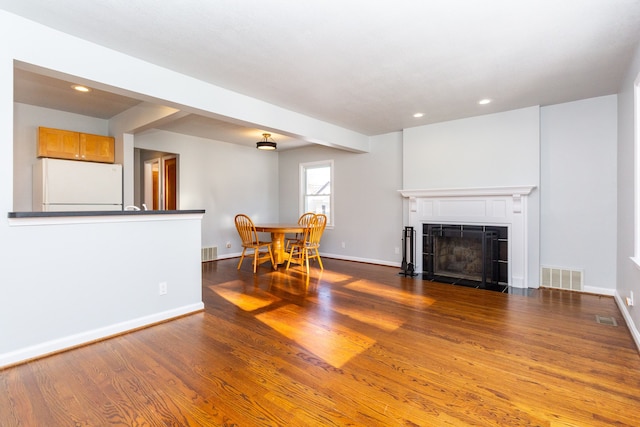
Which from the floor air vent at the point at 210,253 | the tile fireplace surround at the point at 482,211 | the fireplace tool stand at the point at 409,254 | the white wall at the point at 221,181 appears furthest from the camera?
the floor air vent at the point at 210,253

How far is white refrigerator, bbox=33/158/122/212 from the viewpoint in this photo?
13.2 ft

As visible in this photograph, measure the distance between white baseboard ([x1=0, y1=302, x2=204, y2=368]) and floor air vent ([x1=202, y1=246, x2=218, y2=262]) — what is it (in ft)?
9.92

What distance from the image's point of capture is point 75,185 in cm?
421

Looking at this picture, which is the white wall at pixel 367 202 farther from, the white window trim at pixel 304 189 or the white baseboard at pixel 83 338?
the white baseboard at pixel 83 338

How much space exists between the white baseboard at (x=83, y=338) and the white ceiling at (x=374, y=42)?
227 centimetres

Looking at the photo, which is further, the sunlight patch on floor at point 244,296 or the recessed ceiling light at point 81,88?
the recessed ceiling light at point 81,88

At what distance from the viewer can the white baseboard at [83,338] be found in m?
2.15

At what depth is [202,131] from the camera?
221 inches

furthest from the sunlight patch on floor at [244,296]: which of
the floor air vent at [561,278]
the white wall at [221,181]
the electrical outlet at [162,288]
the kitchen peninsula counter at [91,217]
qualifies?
the floor air vent at [561,278]

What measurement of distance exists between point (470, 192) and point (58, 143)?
18.4 feet

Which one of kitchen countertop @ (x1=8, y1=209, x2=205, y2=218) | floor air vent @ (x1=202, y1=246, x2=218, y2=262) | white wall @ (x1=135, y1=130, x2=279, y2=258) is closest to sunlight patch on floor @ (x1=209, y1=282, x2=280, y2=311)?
kitchen countertop @ (x1=8, y1=209, x2=205, y2=218)

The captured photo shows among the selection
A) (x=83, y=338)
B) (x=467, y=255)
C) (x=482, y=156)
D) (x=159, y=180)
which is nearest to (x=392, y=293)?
(x=467, y=255)

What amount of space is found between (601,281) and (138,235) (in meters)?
5.12

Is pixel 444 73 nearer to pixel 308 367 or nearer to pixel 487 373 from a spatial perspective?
pixel 487 373
